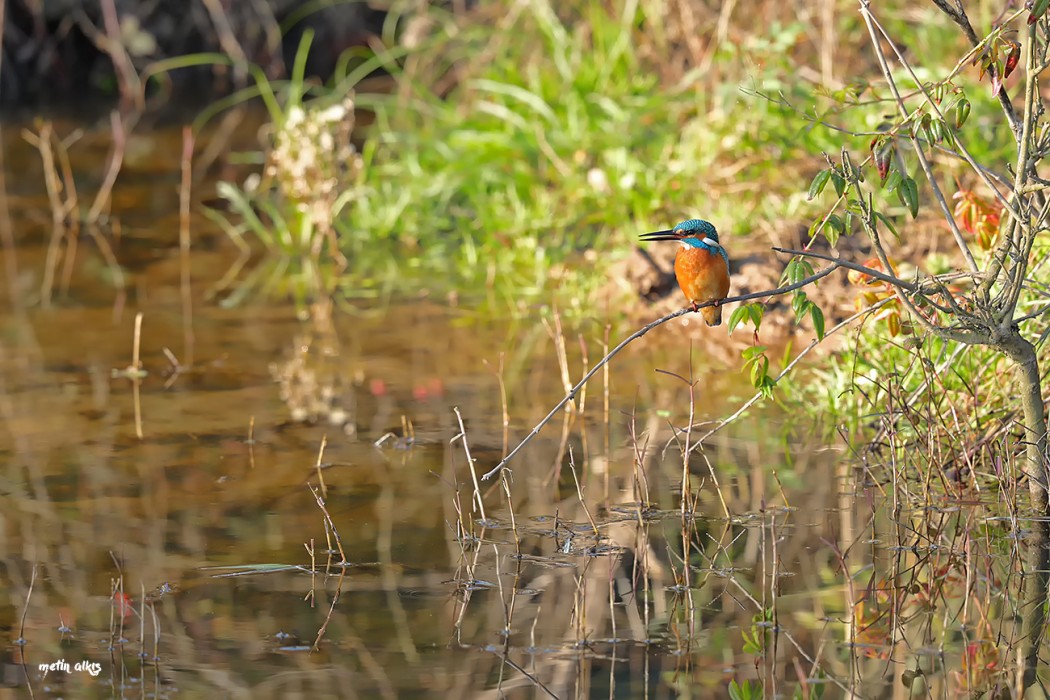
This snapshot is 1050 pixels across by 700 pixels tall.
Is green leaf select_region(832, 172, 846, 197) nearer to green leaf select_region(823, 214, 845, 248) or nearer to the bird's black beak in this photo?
green leaf select_region(823, 214, 845, 248)

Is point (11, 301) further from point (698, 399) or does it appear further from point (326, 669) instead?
point (326, 669)

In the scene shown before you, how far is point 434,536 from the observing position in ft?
11.7

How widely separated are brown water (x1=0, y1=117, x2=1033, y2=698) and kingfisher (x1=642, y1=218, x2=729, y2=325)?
0.42 metres

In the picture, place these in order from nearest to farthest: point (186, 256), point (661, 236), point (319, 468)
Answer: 1. point (661, 236)
2. point (319, 468)
3. point (186, 256)

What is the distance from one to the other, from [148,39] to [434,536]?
8260 mm

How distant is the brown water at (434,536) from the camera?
9.42 feet

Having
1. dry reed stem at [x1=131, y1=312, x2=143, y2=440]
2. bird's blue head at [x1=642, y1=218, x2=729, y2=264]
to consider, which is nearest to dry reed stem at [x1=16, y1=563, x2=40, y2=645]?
dry reed stem at [x1=131, y1=312, x2=143, y2=440]

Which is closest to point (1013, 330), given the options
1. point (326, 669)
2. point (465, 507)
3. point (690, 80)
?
point (465, 507)

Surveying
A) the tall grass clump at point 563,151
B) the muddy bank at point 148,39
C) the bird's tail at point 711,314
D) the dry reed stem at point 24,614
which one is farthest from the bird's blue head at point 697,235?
the muddy bank at point 148,39

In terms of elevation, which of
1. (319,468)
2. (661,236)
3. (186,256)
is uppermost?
(186,256)

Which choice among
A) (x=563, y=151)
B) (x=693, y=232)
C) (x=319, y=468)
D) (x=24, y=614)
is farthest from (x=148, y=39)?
(x=24, y=614)

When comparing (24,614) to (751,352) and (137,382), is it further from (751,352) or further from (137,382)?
(137,382)

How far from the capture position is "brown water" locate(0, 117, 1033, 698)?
113 inches

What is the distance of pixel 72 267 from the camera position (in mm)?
6445
